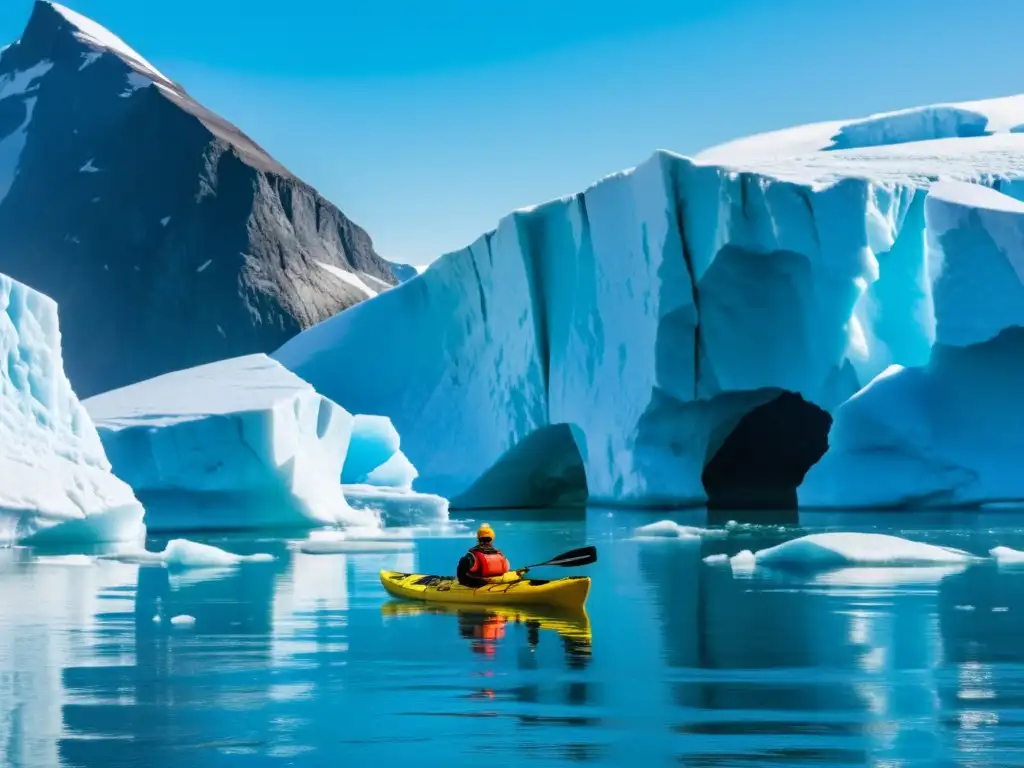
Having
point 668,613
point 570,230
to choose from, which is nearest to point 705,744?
point 668,613

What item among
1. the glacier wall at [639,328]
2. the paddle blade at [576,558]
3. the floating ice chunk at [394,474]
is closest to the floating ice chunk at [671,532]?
the glacier wall at [639,328]

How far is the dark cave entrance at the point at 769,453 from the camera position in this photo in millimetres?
27453

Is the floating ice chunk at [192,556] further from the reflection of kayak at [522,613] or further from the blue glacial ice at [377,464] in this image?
the blue glacial ice at [377,464]

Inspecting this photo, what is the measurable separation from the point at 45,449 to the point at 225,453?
3069 millimetres

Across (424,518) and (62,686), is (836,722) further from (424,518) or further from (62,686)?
(424,518)

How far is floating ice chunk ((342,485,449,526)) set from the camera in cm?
1931

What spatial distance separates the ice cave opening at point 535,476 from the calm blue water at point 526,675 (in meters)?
14.2

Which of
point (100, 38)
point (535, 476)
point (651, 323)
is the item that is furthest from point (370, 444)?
point (100, 38)

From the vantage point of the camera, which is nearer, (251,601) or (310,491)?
(251,601)

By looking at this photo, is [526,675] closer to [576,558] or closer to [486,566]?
[486,566]

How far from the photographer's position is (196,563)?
12.1m

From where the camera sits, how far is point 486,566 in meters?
8.73

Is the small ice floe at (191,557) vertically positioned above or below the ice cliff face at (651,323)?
below

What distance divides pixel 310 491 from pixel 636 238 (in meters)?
7.18
